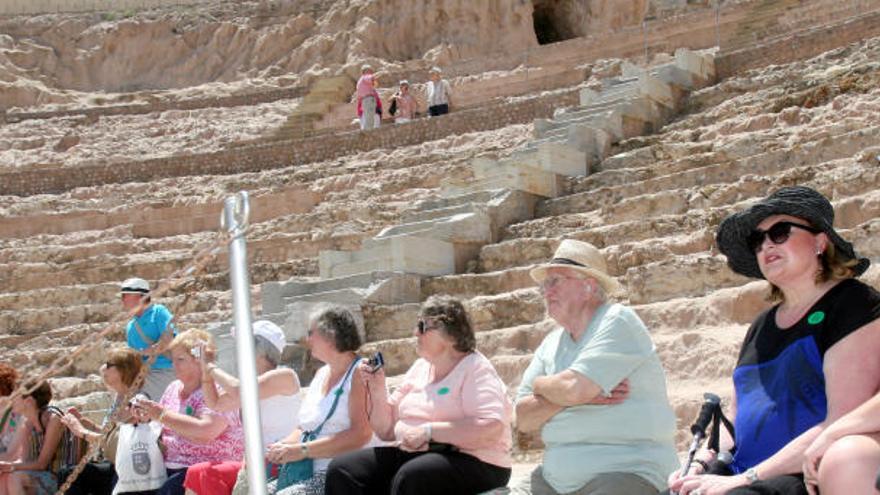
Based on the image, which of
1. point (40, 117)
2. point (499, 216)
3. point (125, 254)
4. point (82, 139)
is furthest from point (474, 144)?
point (40, 117)

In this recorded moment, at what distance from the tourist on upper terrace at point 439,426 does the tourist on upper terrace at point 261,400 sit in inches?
22.9

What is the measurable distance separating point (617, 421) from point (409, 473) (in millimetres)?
852

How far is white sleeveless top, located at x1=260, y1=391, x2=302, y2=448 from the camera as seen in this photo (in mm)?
5984

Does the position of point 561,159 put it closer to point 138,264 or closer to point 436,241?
point 436,241

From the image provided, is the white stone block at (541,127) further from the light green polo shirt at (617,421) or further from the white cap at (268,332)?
the light green polo shirt at (617,421)

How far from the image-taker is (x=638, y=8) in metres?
29.7

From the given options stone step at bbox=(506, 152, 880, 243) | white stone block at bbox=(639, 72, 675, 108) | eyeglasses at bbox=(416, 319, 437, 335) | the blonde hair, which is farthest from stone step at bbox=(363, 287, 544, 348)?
white stone block at bbox=(639, 72, 675, 108)

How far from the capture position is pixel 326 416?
5.52 m

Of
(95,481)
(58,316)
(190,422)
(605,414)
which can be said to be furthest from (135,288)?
(58,316)

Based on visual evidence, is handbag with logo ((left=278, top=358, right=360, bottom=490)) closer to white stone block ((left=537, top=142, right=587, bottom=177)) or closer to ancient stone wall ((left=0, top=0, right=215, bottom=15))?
white stone block ((left=537, top=142, right=587, bottom=177))

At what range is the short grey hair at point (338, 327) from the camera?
561 cm

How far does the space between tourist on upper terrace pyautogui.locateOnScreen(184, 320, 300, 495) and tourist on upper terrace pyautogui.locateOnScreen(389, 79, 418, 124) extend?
14074 mm

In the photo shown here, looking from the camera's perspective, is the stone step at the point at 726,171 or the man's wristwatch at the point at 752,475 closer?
the man's wristwatch at the point at 752,475

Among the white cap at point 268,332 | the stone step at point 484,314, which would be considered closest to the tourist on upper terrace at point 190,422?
the white cap at point 268,332
